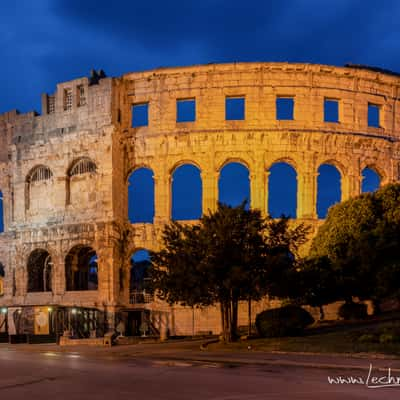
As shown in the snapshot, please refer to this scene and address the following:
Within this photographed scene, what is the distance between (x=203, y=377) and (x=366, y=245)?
1597cm

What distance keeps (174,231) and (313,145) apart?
15.3 meters

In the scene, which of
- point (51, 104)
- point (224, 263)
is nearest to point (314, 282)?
point (224, 263)

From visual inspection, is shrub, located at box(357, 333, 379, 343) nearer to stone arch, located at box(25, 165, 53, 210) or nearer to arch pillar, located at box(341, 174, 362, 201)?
arch pillar, located at box(341, 174, 362, 201)

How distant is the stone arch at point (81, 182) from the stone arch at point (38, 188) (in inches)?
69.5

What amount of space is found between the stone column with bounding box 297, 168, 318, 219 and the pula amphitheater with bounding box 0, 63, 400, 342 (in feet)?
0.25

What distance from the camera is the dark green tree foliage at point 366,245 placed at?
29422 mm

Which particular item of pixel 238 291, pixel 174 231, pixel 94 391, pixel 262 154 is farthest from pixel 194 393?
pixel 262 154

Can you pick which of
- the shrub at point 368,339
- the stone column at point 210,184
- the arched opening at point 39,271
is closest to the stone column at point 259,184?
the stone column at point 210,184

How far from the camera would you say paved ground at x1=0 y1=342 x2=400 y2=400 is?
42.8ft

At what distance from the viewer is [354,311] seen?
1294 inches

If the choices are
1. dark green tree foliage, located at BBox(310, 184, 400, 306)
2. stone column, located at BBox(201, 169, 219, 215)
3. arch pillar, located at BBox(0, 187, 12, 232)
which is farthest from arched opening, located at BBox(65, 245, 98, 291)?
dark green tree foliage, located at BBox(310, 184, 400, 306)

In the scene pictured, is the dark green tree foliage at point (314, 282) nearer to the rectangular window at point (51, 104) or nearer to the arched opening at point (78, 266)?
the arched opening at point (78, 266)

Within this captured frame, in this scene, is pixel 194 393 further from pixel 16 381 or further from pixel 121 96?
pixel 121 96

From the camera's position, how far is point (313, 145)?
40.7 m
